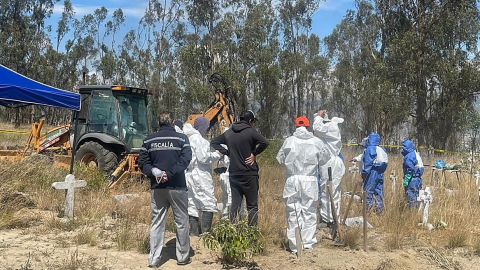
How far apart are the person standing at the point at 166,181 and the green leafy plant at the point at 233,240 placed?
35 cm

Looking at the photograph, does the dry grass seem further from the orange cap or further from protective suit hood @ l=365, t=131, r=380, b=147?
the orange cap

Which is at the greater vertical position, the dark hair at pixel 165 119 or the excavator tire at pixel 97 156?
the dark hair at pixel 165 119

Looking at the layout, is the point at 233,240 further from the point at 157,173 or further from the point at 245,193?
the point at 157,173

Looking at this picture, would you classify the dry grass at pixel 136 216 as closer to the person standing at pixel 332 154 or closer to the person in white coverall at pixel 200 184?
the person in white coverall at pixel 200 184

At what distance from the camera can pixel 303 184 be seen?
6.02 metres

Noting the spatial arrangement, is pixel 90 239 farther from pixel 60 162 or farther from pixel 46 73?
pixel 46 73

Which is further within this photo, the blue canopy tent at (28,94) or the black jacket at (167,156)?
the blue canopy tent at (28,94)

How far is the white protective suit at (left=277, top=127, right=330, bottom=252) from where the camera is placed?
604cm

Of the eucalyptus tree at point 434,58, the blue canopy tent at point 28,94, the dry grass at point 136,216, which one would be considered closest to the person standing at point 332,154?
the dry grass at point 136,216

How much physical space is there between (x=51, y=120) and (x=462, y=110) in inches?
1424

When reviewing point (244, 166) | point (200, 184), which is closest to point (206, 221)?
point (200, 184)

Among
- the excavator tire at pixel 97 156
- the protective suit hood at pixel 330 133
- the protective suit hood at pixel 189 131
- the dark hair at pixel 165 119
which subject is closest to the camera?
the dark hair at pixel 165 119

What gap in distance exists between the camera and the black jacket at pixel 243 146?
622 cm

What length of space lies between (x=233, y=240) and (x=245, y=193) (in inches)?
40.4
